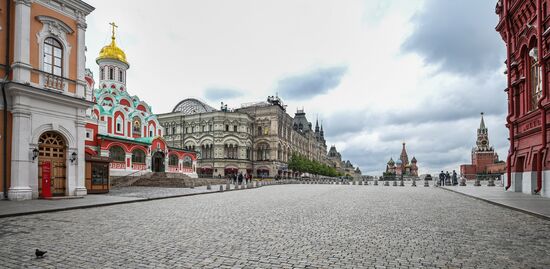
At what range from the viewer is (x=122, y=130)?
3928 centimetres

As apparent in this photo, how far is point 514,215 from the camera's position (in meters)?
11.7

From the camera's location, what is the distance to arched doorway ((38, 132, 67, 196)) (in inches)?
675

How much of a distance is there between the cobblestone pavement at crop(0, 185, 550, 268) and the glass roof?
62282mm

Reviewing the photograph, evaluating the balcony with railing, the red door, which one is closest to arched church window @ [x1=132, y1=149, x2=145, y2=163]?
the balcony with railing

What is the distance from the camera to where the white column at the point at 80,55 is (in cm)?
1881

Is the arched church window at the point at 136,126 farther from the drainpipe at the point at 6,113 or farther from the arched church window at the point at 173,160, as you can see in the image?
the drainpipe at the point at 6,113

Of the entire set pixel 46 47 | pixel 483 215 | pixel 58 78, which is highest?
pixel 46 47

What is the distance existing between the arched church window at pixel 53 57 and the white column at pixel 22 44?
1.14 metres

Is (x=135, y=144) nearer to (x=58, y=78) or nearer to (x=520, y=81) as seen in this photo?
(x=58, y=78)

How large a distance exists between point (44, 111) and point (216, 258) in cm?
1528

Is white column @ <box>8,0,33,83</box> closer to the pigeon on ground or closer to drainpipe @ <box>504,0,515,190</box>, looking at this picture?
the pigeon on ground

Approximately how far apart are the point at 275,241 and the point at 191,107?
69.4 metres

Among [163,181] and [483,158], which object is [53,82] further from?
[483,158]

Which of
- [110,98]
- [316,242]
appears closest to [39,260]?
[316,242]
